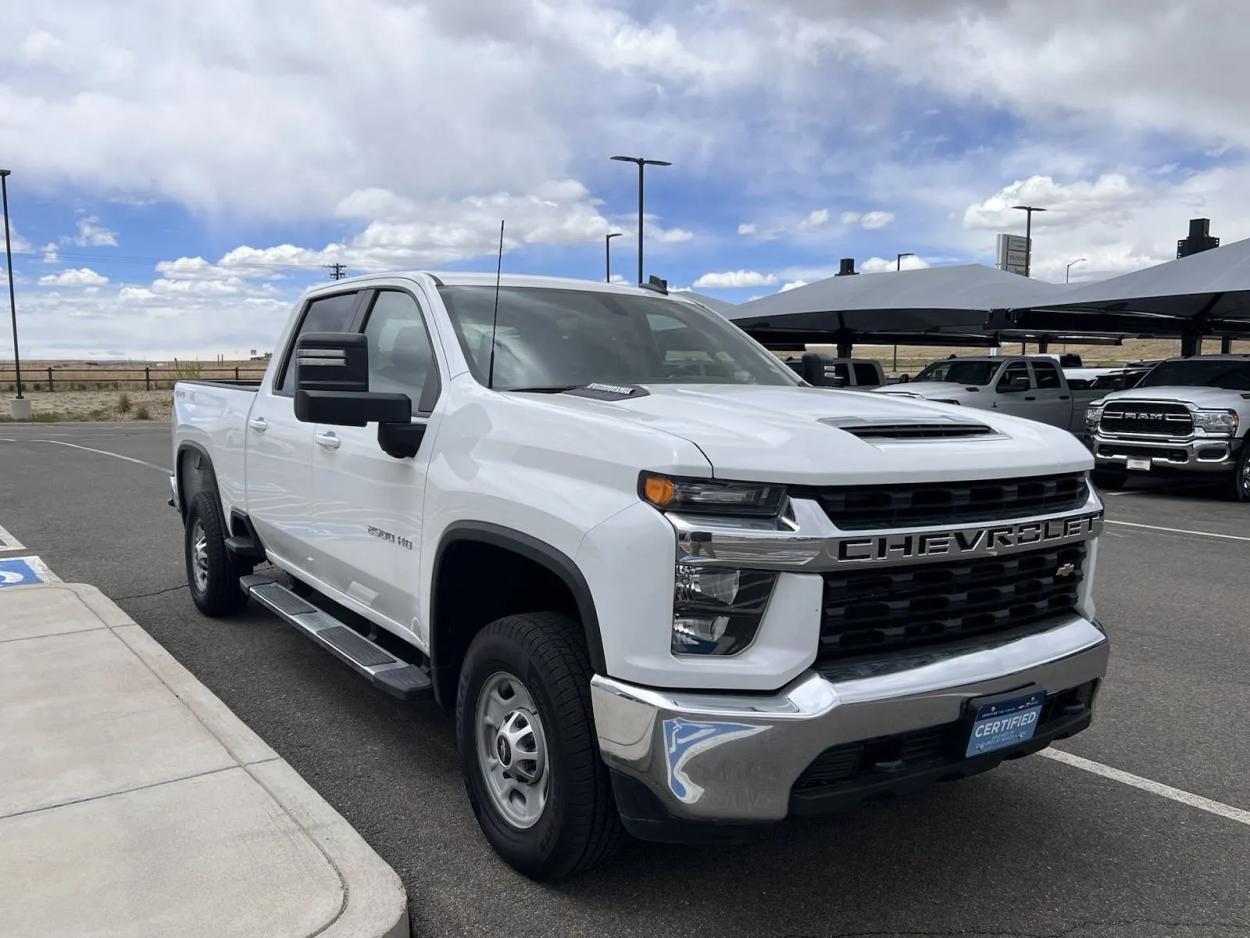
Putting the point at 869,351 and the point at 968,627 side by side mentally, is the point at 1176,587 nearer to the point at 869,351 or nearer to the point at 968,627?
the point at 968,627

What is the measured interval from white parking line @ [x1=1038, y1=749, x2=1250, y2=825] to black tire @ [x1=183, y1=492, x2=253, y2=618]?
4.42 metres

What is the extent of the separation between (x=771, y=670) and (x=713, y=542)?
1.17 feet

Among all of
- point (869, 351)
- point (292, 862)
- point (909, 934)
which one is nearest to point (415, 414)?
point (292, 862)

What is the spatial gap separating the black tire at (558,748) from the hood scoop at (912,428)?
3.29 feet

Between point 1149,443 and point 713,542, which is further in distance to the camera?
point 1149,443

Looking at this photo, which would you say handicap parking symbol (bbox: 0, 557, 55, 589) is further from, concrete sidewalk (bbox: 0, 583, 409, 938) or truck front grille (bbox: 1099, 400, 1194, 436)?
truck front grille (bbox: 1099, 400, 1194, 436)

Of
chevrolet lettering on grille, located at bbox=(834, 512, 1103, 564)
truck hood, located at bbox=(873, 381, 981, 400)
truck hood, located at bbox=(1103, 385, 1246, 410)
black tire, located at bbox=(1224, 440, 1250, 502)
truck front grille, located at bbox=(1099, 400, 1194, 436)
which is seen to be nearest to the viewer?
chevrolet lettering on grille, located at bbox=(834, 512, 1103, 564)

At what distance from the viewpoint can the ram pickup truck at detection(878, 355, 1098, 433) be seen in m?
17.0

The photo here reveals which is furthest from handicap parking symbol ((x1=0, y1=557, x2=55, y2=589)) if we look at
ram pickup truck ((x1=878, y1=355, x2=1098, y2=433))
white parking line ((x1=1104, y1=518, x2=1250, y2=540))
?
ram pickup truck ((x1=878, y1=355, x2=1098, y2=433))

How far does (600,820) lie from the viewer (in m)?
2.90

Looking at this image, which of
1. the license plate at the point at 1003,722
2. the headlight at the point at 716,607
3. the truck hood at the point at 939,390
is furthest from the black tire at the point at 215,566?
the truck hood at the point at 939,390

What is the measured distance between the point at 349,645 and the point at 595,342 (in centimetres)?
157

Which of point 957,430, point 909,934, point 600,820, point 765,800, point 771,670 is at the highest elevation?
point 957,430

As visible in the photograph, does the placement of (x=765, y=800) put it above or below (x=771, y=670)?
below
